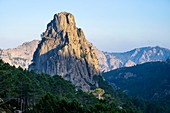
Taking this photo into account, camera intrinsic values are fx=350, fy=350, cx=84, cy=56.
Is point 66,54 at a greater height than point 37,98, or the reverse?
point 66,54

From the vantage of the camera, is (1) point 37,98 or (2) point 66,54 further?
(2) point 66,54

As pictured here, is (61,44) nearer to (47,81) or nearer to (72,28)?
(72,28)

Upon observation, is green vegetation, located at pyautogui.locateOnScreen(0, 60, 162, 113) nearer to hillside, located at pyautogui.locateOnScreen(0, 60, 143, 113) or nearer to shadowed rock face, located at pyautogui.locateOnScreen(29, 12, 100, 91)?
hillside, located at pyautogui.locateOnScreen(0, 60, 143, 113)

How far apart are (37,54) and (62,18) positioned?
23.1 metres

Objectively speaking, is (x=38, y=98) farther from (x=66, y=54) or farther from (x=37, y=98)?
(x=66, y=54)

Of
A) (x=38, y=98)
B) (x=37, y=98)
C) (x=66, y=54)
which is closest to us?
(x=38, y=98)

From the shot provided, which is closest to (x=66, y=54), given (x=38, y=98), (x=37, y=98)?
(x=37, y=98)

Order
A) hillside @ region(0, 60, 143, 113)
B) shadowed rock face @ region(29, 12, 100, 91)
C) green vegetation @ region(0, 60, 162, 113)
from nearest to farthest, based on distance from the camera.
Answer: green vegetation @ region(0, 60, 162, 113) → hillside @ region(0, 60, 143, 113) → shadowed rock face @ region(29, 12, 100, 91)

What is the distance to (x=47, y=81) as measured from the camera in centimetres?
8719

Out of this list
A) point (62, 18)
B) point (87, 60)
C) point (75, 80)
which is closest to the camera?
point (75, 80)

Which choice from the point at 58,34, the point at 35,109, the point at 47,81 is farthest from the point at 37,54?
the point at 35,109

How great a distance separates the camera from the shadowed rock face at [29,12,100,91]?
16138 centimetres

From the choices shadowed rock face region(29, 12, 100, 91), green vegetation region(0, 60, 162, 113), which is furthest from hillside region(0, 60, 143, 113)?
shadowed rock face region(29, 12, 100, 91)

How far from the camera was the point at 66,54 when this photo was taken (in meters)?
165
